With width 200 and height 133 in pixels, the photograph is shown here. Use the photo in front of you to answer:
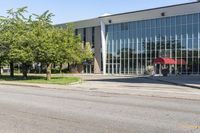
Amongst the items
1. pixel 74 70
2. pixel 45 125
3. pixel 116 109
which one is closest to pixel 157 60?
pixel 74 70

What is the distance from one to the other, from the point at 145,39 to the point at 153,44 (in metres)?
1.73

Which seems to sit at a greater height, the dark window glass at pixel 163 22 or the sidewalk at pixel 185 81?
the dark window glass at pixel 163 22

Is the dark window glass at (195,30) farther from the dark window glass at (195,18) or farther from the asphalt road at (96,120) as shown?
the asphalt road at (96,120)

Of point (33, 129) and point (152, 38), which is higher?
point (152, 38)

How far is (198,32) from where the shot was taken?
2586 inches

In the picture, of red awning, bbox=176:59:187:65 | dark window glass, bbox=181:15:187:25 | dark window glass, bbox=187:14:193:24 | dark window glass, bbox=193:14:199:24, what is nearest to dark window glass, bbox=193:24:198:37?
dark window glass, bbox=193:14:199:24

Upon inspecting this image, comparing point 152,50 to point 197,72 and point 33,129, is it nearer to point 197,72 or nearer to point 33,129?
point 197,72

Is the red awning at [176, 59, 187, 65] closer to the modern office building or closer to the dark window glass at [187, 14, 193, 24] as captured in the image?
the modern office building

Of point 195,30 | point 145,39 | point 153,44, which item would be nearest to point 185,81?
point 195,30

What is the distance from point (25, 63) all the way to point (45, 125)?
39.4 m

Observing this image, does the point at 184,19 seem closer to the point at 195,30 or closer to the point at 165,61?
the point at 195,30

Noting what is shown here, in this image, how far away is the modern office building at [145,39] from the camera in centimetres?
6688

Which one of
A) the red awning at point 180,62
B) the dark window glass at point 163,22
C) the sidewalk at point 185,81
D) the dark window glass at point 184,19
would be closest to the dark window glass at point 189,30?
the dark window glass at point 184,19

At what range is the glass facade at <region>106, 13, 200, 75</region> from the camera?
219 ft
